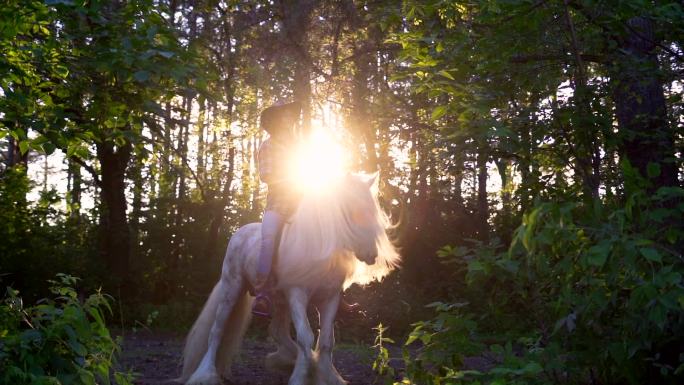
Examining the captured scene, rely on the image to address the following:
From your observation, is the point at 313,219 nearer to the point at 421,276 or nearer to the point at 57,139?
the point at 57,139

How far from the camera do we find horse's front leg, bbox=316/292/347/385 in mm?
6578

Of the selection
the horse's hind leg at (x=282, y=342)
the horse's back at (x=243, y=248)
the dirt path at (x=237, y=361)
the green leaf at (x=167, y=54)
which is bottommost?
the dirt path at (x=237, y=361)

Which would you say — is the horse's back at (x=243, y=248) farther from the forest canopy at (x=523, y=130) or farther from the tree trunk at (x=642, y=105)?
the tree trunk at (x=642, y=105)

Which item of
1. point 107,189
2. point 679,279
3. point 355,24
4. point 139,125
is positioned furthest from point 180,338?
point 679,279

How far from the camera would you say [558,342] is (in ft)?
12.4

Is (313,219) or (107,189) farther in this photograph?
(107,189)

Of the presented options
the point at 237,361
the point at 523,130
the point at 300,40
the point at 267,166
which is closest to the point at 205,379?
the point at 267,166

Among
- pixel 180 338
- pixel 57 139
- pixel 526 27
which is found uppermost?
pixel 526 27

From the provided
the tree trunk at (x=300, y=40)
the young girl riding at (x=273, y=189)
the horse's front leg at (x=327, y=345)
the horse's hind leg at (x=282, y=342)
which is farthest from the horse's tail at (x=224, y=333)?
the tree trunk at (x=300, y=40)

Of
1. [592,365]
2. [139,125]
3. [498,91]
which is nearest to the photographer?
[592,365]

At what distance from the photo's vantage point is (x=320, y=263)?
6652mm

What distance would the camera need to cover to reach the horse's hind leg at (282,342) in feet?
24.3

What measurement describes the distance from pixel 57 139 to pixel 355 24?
11347mm

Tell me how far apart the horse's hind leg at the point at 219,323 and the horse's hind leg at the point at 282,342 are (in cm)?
45
